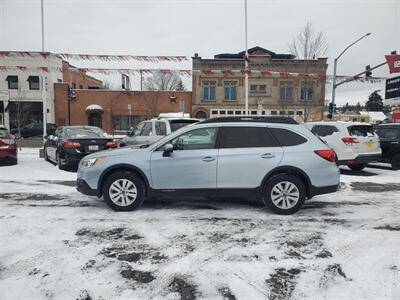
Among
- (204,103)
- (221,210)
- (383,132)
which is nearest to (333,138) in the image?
(383,132)

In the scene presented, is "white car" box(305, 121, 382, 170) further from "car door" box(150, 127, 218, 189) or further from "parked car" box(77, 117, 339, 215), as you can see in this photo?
"car door" box(150, 127, 218, 189)

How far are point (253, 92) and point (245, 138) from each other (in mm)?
32930

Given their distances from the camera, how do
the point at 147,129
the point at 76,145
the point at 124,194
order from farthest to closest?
the point at 147,129, the point at 76,145, the point at 124,194

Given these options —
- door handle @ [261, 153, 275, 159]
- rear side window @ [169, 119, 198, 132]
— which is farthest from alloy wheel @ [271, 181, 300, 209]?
rear side window @ [169, 119, 198, 132]

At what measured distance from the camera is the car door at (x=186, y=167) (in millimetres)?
6336

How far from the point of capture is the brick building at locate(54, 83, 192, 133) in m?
37.5

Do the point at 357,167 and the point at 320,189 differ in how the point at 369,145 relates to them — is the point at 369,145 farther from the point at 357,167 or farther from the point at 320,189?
the point at 320,189

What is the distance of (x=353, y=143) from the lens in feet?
36.2

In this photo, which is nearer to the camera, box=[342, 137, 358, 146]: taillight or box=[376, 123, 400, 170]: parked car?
box=[342, 137, 358, 146]: taillight

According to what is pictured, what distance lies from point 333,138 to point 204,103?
90.1 feet

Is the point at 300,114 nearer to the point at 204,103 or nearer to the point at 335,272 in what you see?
the point at 204,103

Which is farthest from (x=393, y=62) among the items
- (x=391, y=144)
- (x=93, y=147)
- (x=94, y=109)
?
(x=94, y=109)

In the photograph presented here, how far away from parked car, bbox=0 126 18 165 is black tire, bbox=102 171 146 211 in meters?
7.79

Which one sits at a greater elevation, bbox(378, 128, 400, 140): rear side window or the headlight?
bbox(378, 128, 400, 140): rear side window
